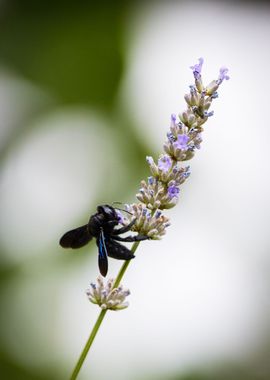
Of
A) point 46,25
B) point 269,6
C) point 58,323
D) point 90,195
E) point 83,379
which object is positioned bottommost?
point 83,379

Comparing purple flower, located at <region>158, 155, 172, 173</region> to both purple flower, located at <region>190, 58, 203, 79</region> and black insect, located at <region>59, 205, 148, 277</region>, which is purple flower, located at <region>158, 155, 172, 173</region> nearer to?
black insect, located at <region>59, 205, 148, 277</region>

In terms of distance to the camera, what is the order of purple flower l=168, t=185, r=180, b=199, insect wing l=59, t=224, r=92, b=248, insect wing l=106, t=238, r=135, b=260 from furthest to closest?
insect wing l=59, t=224, r=92, b=248, purple flower l=168, t=185, r=180, b=199, insect wing l=106, t=238, r=135, b=260

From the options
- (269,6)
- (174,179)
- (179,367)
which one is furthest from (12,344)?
(269,6)

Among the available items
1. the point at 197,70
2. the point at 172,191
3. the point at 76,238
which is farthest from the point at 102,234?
the point at 197,70

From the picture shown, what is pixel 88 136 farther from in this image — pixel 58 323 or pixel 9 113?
pixel 58 323

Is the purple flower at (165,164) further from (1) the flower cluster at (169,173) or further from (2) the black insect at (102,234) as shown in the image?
(2) the black insect at (102,234)

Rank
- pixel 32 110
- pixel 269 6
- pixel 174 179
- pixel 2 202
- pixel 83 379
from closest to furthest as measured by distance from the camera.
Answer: pixel 174 179
pixel 83 379
pixel 2 202
pixel 32 110
pixel 269 6

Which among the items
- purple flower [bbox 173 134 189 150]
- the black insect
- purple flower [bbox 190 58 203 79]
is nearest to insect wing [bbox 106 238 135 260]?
the black insect

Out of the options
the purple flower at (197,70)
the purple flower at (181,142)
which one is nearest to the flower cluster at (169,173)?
the purple flower at (181,142)
